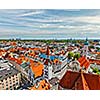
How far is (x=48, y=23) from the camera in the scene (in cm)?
252

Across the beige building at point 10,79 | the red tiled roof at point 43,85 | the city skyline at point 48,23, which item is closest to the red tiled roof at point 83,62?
the city skyline at point 48,23

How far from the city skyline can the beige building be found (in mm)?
295

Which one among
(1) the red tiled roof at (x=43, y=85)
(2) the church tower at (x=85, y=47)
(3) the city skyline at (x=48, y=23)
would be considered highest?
(3) the city skyline at (x=48, y=23)

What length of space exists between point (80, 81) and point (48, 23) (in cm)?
55

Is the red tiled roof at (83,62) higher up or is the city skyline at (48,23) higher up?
the city skyline at (48,23)

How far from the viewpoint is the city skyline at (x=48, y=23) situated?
2502mm

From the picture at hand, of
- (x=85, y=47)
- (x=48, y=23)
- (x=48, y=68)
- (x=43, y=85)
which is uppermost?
(x=48, y=23)

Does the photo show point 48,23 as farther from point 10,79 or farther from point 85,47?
point 10,79

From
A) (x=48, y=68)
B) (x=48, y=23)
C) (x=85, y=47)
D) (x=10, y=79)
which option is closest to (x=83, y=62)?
(x=85, y=47)

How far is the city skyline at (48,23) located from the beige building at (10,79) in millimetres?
295

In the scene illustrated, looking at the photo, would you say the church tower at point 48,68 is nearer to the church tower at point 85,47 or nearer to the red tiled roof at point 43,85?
the red tiled roof at point 43,85

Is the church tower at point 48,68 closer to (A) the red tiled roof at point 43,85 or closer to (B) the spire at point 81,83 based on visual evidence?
(A) the red tiled roof at point 43,85
